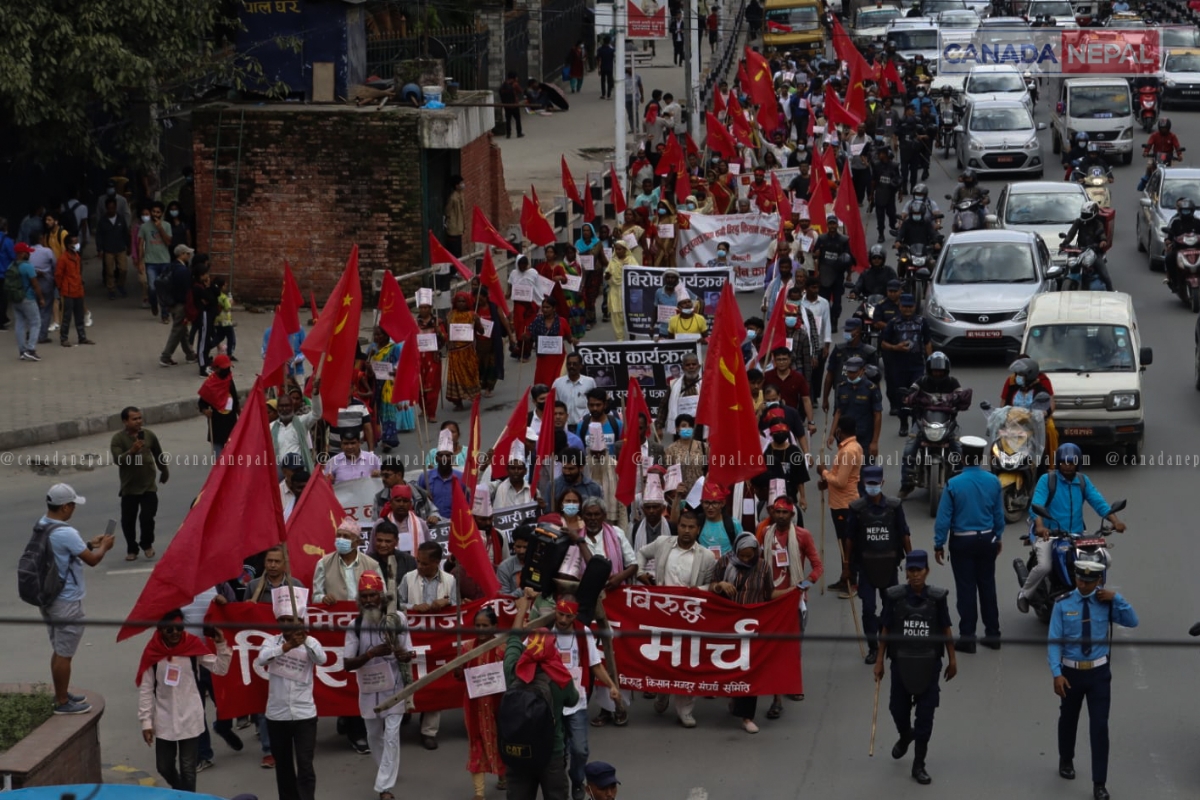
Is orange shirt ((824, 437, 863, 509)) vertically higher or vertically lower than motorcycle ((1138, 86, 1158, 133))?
lower

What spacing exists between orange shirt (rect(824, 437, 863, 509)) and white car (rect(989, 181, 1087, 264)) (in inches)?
523

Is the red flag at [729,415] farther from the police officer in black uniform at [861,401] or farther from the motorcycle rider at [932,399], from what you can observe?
the motorcycle rider at [932,399]

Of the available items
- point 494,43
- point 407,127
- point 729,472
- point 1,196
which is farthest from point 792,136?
point 729,472

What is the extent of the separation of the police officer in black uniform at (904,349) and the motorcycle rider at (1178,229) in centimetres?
729

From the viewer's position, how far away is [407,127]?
25750mm

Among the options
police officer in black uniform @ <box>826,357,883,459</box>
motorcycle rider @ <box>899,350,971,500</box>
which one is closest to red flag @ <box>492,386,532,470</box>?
police officer in black uniform @ <box>826,357,883,459</box>

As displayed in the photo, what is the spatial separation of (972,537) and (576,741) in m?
3.97

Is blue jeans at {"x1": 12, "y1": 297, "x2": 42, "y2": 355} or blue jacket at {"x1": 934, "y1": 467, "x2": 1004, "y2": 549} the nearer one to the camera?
blue jacket at {"x1": 934, "y1": 467, "x2": 1004, "y2": 549}

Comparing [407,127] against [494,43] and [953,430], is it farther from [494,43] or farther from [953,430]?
[494,43]

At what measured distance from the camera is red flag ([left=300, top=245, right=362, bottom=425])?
15.6 metres

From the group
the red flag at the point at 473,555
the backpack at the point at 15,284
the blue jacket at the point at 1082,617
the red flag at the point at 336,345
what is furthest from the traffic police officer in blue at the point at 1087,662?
the backpack at the point at 15,284

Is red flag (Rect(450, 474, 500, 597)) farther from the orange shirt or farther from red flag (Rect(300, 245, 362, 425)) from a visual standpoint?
the orange shirt

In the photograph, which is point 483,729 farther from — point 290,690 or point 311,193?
point 311,193

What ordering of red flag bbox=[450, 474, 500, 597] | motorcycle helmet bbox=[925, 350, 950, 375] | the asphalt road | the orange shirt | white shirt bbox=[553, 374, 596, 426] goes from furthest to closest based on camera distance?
motorcycle helmet bbox=[925, 350, 950, 375] < white shirt bbox=[553, 374, 596, 426] < the orange shirt < red flag bbox=[450, 474, 500, 597] < the asphalt road
